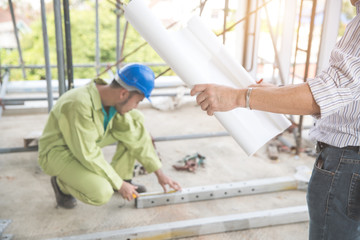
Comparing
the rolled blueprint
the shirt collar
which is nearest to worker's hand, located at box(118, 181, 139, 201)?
the shirt collar

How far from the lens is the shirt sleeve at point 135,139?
3.21 meters

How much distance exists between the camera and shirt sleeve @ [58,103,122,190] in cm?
274

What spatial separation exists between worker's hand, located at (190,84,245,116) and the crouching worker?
117 centimetres

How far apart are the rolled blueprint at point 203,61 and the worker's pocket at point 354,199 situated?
0.47 meters

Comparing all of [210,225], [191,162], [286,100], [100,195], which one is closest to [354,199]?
[286,100]

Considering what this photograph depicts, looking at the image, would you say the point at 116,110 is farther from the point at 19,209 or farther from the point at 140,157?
the point at 19,209

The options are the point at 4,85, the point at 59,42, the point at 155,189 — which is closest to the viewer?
the point at 155,189

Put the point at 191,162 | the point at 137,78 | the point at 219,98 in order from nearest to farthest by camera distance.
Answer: the point at 219,98 < the point at 137,78 < the point at 191,162

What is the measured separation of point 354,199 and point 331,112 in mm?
475

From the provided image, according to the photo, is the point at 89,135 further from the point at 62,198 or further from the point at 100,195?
the point at 62,198

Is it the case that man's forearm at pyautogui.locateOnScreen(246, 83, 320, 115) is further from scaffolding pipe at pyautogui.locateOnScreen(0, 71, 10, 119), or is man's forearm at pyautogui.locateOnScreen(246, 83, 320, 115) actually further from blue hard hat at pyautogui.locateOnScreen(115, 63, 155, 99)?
scaffolding pipe at pyautogui.locateOnScreen(0, 71, 10, 119)

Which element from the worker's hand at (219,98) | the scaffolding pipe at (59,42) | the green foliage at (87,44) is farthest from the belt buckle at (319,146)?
the green foliage at (87,44)

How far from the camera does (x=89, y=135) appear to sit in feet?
9.07

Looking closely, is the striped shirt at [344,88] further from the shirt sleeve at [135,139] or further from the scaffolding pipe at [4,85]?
the scaffolding pipe at [4,85]
